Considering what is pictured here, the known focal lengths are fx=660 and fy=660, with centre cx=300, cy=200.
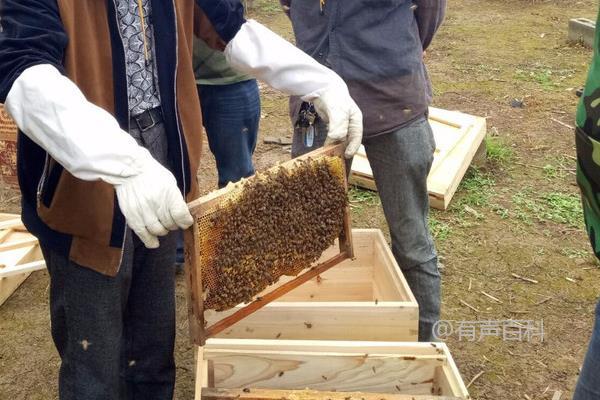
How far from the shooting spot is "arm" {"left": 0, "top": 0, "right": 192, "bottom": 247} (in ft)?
5.44

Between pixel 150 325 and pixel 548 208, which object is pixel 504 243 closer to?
pixel 548 208

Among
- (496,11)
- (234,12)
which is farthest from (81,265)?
(496,11)

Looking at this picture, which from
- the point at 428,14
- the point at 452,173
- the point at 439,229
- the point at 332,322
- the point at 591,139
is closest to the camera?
the point at 591,139

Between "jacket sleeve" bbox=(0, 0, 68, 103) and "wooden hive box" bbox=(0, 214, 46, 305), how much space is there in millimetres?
2009

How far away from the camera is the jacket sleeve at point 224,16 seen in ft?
7.32

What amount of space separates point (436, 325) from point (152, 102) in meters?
1.67

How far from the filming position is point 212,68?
11.5 feet

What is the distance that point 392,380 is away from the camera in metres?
2.31

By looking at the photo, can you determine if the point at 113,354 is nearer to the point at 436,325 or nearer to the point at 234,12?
the point at 234,12

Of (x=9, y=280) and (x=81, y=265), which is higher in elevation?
(x=81, y=265)

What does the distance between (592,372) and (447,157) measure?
325 centimetres

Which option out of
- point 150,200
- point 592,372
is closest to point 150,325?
point 150,200

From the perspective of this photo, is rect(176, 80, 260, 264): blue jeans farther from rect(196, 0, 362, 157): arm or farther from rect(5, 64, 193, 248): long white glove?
rect(5, 64, 193, 248): long white glove

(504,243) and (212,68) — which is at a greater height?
(212,68)
